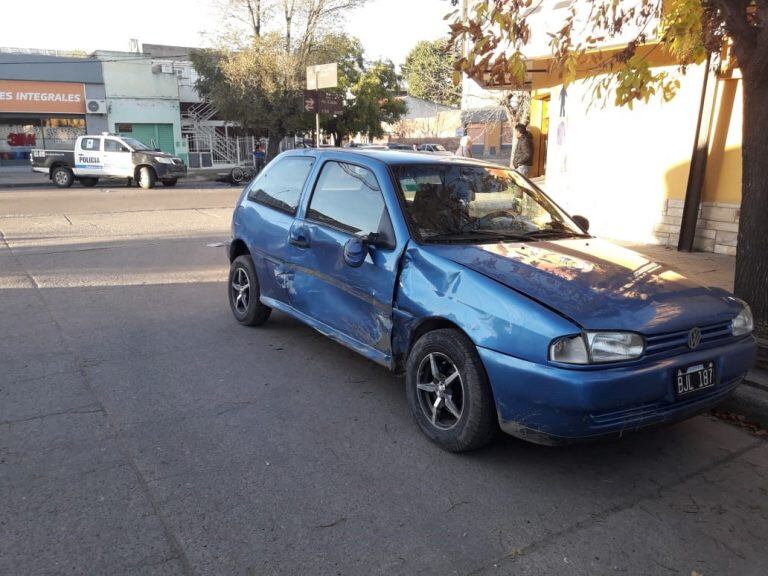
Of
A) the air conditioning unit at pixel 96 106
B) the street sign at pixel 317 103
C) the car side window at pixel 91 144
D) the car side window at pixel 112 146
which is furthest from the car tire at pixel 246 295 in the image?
the air conditioning unit at pixel 96 106

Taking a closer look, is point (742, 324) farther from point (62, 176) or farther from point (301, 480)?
point (62, 176)

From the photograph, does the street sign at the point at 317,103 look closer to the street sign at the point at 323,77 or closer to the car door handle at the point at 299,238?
the street sign at the point at 323,77

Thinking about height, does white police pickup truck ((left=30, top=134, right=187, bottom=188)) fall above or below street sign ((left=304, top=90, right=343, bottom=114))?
below

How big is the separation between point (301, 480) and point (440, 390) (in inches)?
36.8

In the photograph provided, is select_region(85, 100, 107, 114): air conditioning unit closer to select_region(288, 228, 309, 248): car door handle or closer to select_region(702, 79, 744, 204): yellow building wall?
select_region(702, 79, 744, 204): yellow building wall

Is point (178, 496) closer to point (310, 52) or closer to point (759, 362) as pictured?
point (759, 362)

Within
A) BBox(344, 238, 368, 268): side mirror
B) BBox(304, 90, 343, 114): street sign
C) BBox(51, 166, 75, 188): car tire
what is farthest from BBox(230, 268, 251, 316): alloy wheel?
BBox(51, 166, 75, 188): car tire

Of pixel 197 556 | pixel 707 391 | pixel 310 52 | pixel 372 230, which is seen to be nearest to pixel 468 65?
pixel 372 230

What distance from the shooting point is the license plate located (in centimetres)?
321

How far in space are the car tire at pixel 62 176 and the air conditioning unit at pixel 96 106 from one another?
10.8 m

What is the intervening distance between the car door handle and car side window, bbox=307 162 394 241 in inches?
5.6

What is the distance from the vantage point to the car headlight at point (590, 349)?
304 cm

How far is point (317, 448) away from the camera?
3664 millimetres

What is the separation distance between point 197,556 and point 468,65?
12.5ft
